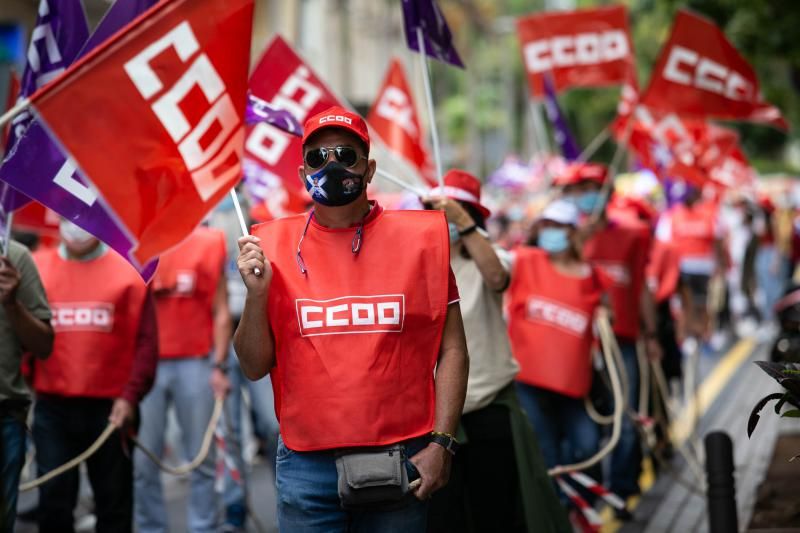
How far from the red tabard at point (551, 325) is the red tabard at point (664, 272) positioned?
12.0 feet

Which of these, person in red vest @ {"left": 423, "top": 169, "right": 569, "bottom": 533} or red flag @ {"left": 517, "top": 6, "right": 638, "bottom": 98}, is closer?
person in red vest @ {"left": 423, "top": 169, "right": 569, "bottom": 533}

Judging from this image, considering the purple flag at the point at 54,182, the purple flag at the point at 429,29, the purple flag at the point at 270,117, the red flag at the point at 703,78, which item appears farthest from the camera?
the red flag at the point at 703,78

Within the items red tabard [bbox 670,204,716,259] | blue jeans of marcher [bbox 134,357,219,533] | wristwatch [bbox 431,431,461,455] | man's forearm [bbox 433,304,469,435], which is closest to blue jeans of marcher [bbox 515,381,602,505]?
blue jeans of marcher [bbox 134,357,219,533]

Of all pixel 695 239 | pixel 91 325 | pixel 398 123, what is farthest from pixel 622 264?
pixel 695 239

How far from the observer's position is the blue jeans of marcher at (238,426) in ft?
28.2

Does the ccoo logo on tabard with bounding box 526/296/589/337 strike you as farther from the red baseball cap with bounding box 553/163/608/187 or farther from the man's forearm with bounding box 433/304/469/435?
the man's forearm with bounding box 433/304/469/435

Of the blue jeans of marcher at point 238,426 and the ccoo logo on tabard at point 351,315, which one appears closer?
the ccoo logo on tabard at point 351,315

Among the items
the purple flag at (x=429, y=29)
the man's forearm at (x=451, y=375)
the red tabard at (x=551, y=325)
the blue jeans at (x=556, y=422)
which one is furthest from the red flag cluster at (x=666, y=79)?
the man's forearm at (x=451, y=375)

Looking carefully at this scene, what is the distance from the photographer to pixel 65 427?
23.3 feet

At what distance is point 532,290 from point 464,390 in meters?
3.46

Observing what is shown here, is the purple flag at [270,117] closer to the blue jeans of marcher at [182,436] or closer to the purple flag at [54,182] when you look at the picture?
the purple flag at [54,182]

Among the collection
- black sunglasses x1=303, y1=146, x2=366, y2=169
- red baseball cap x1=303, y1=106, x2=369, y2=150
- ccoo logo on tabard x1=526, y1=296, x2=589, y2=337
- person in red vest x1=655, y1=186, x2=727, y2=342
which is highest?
red baseball cap x1=303, y1=106, x2=369, y2=150

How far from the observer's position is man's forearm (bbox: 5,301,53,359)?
19.4 feet

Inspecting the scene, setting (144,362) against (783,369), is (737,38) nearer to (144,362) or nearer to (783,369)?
(144,362)
